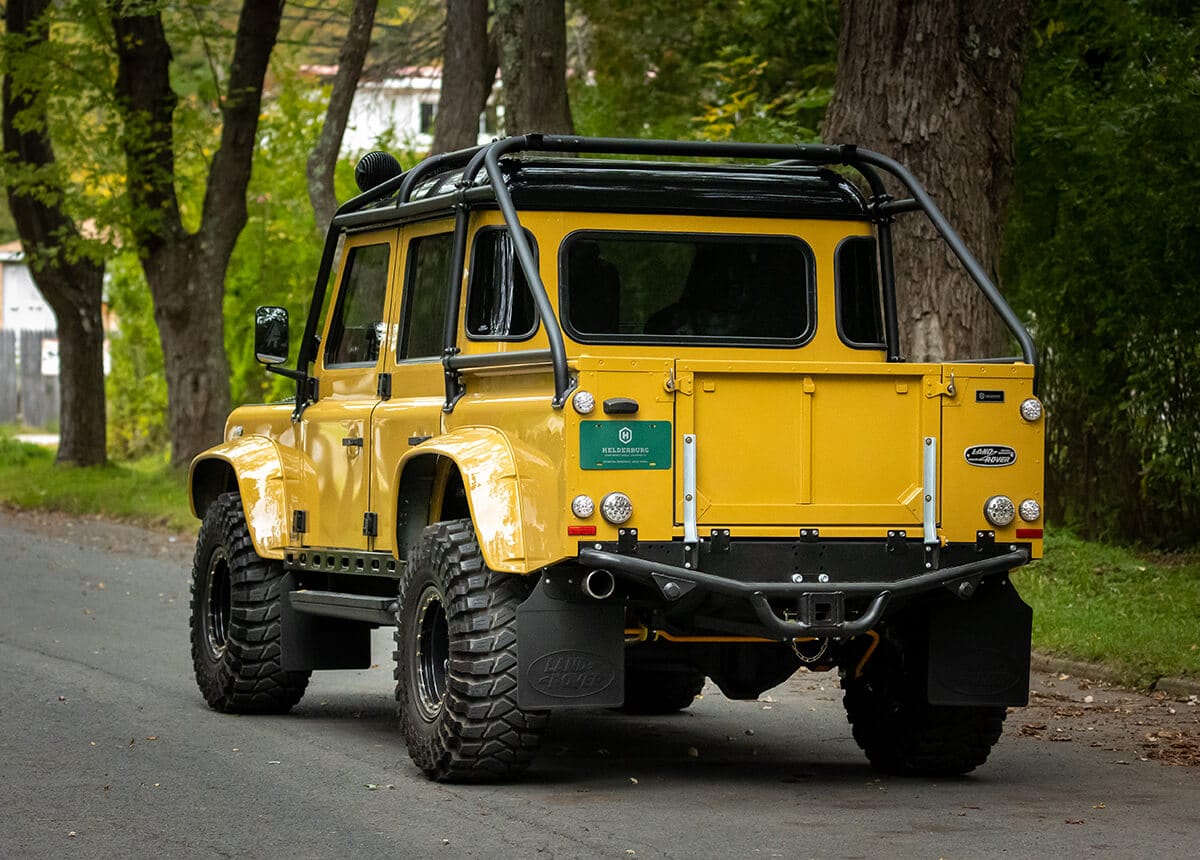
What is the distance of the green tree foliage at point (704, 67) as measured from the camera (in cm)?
2489

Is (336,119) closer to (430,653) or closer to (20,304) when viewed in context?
(430,653)

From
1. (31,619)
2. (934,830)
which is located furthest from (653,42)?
(934,830)

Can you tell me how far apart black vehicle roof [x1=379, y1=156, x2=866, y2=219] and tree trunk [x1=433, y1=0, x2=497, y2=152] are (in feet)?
39.3

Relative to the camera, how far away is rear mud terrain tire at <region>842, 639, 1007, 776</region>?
878 centimetres

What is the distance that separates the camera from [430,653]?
28.5 ft

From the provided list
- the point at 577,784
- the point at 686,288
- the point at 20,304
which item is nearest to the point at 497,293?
the point at 686,288

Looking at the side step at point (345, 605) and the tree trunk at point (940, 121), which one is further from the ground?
the tree trunk at point (940, 121)

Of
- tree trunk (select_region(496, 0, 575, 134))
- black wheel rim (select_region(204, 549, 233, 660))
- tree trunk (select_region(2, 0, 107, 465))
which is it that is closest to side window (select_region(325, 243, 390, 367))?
black wheel rim (select_region(204, 549, 233, 660))

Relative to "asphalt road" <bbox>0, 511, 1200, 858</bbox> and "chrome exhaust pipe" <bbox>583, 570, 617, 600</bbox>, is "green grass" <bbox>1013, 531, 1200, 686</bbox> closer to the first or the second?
"asphalt road" <bbox>0, 511, 1200, 858</bbox>

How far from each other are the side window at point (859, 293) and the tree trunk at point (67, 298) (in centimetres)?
2304

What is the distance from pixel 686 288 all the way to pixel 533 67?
10.2 metres

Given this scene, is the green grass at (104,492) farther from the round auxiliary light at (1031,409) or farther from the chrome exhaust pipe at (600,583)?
the round auxiliary light at (1031,409)

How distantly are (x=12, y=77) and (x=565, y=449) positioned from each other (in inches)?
869

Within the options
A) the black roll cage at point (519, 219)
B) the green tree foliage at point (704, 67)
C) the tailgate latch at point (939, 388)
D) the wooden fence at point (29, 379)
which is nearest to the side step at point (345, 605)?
the black roll cage at point (519, 219)
